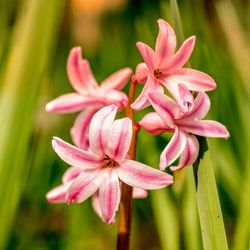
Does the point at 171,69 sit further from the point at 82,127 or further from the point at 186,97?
the point at 82,127

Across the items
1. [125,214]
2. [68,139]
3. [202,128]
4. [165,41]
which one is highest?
[68,139]

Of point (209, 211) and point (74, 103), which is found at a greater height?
point (74, 103)

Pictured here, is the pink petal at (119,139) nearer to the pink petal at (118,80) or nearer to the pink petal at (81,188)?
the pink petal at (81,188)

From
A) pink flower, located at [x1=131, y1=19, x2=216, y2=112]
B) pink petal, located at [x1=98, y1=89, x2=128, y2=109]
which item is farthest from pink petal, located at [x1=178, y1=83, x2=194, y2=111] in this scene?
pink petal, located at [x1=98, y1=89, x2=128, y2=109]

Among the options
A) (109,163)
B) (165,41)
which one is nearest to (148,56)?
(165,41)

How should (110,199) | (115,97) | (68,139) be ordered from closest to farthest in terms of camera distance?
(110,199)
(115,97)
(68,139)

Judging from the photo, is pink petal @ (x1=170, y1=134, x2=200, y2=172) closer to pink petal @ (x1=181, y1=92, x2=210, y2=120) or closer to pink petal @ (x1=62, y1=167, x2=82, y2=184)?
pink petal @ (x1=181, y1=92, x2=210, y2=120)
